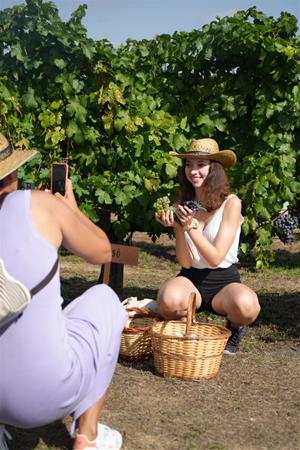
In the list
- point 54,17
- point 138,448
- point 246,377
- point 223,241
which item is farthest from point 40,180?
point 138,448

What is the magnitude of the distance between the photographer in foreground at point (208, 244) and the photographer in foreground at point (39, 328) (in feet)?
4.85

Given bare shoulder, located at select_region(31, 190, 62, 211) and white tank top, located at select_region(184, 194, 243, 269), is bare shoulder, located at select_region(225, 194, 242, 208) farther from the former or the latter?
bare shoulder, located at select_region(31, 190, 62, 211)

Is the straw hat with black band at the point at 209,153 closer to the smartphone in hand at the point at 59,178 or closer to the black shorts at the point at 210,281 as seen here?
the black shorts at the point at 210,281

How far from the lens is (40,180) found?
4953 mm

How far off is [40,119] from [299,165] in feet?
5.90

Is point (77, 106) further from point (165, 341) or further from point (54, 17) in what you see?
point (165, 341)

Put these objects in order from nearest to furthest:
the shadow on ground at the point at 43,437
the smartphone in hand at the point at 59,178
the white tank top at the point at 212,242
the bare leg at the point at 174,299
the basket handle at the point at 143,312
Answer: the shadow on ground at the point at 43,437, the smartphone in hand at the point at 59,178, the bare leg at the point at 174,299, the white tank top at the point at 212,242, the basket handle at the point at 143,312

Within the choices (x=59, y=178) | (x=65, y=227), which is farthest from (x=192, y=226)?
(x=65, y=227)

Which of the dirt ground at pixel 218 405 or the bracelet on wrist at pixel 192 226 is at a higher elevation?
the bracelet on wrist at pixel 192 226

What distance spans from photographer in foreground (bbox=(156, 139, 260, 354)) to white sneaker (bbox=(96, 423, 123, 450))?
131 centimetres

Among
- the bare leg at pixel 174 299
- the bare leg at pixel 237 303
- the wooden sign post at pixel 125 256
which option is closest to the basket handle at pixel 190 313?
the bare leg at pixel 174 299

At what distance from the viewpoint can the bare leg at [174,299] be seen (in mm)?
4082

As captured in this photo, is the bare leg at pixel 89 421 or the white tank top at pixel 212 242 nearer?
the bare leg at pixel 89 421

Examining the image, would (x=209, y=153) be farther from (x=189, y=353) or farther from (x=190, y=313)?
(x=189, y=353)
